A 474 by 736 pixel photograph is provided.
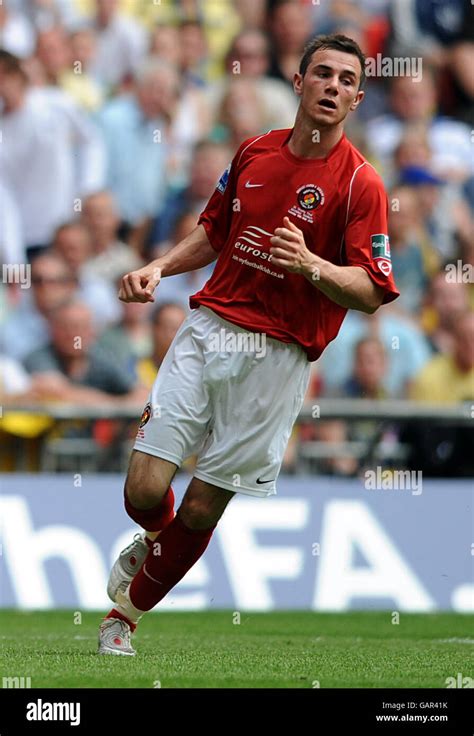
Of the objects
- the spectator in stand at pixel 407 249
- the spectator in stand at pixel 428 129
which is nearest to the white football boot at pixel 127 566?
the spectator in stand at pixel 407 249

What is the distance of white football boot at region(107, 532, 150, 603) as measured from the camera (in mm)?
7625

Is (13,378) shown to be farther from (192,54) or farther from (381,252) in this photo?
(381,252)

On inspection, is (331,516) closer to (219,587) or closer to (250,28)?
(219,587)

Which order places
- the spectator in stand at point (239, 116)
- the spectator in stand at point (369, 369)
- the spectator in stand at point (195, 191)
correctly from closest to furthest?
the spectator in stand at point (369, 369) < the spectator in stand at point (195, 191) < the spectator in stand at point (239, 116)

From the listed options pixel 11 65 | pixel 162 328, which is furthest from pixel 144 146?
pixel 162 328

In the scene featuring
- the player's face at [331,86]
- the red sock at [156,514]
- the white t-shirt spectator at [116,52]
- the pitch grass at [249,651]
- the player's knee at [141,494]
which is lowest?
the pitch grass at [249,651]

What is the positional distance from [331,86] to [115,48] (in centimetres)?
911

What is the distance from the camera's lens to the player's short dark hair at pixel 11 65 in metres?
14.8

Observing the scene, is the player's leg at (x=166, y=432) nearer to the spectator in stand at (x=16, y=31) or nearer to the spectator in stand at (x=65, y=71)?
the spectator in stand at (x=65, y=71)

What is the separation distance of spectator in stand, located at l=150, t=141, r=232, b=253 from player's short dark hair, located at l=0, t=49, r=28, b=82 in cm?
192

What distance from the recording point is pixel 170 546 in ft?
24.1

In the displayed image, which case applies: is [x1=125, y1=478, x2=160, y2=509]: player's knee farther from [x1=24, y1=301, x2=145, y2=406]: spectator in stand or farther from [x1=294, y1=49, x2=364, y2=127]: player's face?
[x1=24, y1=301, x2=145, y2=406]: spectator in stand

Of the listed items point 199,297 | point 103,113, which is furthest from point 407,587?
point 103,113

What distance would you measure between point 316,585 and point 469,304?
163 inches
